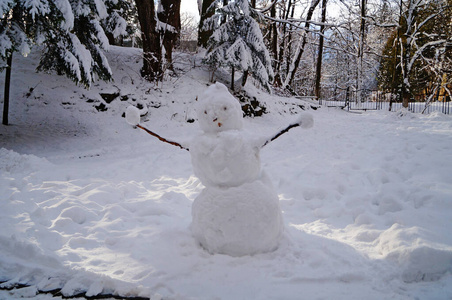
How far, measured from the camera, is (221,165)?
259cm

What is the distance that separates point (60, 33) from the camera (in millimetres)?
7246

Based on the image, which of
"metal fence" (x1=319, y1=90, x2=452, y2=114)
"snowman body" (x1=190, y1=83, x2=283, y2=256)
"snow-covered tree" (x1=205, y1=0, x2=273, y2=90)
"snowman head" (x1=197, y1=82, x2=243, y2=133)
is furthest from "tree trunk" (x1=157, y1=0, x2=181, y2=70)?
"metal fence" (x1=319, y1=90, x2=452, y2=114)

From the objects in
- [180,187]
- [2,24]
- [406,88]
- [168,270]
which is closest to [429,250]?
[168,270]

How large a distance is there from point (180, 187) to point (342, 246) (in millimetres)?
3136

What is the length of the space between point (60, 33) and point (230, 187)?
7.34 m

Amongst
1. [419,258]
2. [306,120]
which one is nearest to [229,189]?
[306,120]

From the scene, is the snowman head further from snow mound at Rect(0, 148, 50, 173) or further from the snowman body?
snow mound at Rect(0, 148, 50, 173)

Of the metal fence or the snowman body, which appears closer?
the snowman body

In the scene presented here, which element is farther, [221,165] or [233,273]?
[221,165]

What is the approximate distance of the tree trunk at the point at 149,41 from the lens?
396 inches

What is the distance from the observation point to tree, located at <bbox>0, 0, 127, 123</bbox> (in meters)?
5.98

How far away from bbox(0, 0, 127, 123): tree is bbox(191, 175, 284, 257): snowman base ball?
609 centimetres

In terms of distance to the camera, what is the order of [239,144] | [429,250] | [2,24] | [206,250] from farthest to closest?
1. [2,24]
2. [206,250]
3. [239,144]
4. [429,250]

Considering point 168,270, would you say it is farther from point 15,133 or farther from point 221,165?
point 15,133
